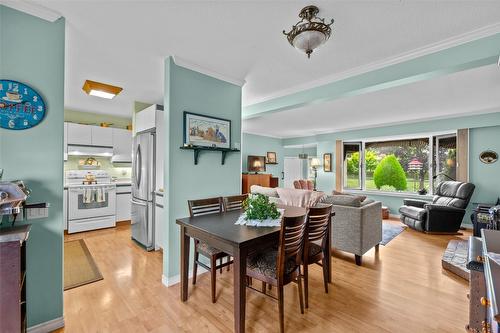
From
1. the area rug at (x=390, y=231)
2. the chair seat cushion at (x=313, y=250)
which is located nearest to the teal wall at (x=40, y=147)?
the chair seat cushion at (x=313, y=250)

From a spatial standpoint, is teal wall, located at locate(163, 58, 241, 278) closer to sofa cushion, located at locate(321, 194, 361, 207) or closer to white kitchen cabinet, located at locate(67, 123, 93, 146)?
sofa cushion, located at locate(321, 194, 361, 207)

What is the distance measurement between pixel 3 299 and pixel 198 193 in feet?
5.91

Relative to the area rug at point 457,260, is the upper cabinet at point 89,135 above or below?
above

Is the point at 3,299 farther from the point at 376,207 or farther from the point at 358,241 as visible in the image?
the point at 376,207

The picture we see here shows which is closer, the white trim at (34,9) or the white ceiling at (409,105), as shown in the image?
the white trim at (34,9)

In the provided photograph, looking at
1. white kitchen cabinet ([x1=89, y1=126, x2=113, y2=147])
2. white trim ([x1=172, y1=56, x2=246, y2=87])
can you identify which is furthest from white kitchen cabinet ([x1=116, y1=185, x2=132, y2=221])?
white trim ([x1=172, y1=56, x2=246, y2=87])

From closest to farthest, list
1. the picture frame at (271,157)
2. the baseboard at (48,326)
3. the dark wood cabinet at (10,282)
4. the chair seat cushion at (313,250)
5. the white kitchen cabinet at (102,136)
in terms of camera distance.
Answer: the dark wood cabinet at (10,282)
the baseboard at (48,326)
the chair seat cushion at (313,250)
the white kitchen cabinet at (102,136)
the picture frame at (271,157)

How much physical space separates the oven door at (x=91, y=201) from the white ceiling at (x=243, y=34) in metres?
2.19

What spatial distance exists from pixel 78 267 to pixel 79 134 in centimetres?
291

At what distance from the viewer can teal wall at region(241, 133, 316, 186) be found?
7.74 metres

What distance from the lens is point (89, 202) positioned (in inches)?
177

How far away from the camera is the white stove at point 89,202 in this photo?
4.34 meters

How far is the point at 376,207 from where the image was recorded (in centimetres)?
345

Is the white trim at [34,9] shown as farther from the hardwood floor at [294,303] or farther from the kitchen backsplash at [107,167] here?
the kitchen backsplash at [107,167]
